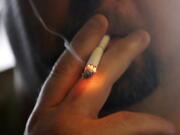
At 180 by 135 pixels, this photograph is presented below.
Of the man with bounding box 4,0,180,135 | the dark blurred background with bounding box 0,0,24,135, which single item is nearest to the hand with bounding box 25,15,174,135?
the man with bounding box 4,0,180,135

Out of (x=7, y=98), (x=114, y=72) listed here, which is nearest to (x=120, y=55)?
(x=114, y=72)

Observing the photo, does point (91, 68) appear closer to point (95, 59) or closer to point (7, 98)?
point (95, 59)

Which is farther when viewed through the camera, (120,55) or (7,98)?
(7,98)

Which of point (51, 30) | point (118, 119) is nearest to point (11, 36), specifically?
point (51, 30)

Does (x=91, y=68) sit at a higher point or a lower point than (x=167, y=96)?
higher

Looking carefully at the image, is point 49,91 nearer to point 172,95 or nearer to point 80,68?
point 80,68
